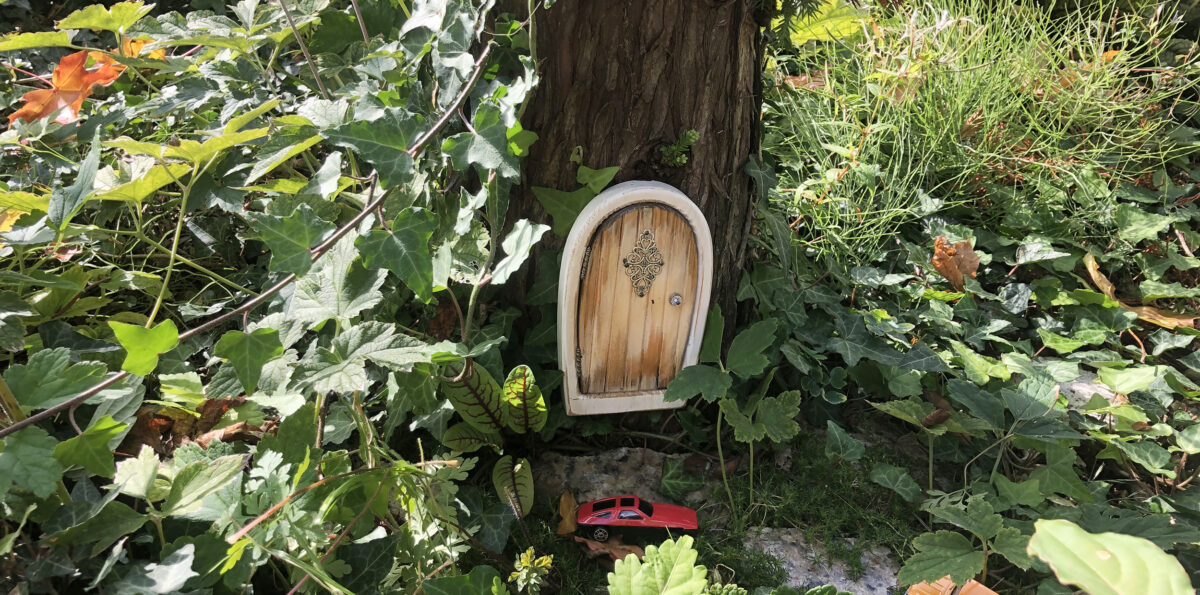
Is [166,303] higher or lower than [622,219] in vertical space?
lower

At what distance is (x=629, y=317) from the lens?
159 cm

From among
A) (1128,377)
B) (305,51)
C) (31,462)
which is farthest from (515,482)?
(1128,377)

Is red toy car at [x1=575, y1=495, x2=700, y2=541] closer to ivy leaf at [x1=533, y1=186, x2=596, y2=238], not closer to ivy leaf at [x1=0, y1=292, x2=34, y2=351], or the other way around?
ivy leaf at [x1=533, y1=186, x2=596, y2=238]

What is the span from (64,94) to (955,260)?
225 centimetres

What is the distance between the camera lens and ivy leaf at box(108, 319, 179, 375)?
1055 mm

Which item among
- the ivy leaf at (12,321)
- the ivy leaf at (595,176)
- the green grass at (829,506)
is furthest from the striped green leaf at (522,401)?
the ivy leaf at (12,321)

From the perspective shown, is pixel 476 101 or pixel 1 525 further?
pixel 476 101

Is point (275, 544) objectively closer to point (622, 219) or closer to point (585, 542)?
point (585, 542)

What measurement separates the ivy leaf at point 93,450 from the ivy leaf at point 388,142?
56 cm

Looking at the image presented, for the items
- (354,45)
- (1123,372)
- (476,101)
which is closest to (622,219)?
(476,101)

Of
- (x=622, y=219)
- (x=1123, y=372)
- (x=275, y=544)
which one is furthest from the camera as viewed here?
(x=1123, y=372)

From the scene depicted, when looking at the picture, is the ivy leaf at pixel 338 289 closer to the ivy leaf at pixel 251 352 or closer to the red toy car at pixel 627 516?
the ivy leaf at pixel 251 352

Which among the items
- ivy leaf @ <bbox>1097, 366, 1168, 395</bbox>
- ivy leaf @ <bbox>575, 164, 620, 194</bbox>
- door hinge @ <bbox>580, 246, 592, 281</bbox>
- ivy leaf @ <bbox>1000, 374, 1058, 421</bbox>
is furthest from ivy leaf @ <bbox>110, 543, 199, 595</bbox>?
ivy leaf @ <bbox>1097, 366, 1168, 395</bbox>

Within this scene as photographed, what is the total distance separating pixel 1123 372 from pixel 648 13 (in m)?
1.39
